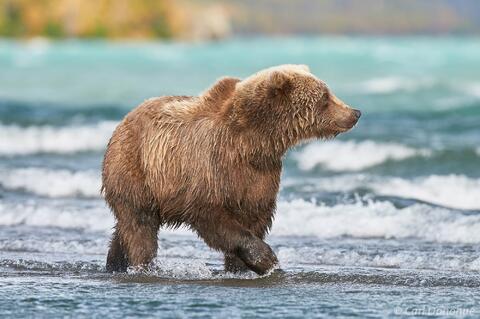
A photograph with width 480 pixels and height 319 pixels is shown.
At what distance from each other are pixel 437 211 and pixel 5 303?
6250 mm

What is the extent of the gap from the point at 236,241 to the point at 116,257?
137 centimetres

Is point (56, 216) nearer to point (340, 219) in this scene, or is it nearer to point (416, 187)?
point (340, 219)

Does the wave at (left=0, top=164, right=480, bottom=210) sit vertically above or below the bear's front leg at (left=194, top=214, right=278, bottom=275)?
above

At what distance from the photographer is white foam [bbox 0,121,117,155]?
865 inches

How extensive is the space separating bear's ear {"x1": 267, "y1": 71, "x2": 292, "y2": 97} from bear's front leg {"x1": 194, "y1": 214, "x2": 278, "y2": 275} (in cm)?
102

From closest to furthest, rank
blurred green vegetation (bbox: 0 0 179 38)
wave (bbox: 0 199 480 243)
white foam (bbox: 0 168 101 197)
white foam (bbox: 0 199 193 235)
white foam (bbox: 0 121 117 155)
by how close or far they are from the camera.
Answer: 1. wave (bbox: 0 199 480 243)
2. white foam (bbox: 0 199 193 235)
3. white foam (bbox: 0 168 101 197)
4. white foam (bbox: 0 121 117 155)
5. blurred green vegetation (bbox: 0 0 179 38)

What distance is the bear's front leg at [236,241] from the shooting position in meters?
9.00

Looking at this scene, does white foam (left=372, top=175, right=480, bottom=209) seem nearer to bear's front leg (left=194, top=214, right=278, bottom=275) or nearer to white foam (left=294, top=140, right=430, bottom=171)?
white foam (left=294, top=140, right=430, bottom=171)

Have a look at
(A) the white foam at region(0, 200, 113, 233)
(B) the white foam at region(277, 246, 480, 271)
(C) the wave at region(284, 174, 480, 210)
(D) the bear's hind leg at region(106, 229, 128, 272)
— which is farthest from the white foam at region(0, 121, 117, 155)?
(D) the bear's hind leg at region(106, 229, 128, 272)

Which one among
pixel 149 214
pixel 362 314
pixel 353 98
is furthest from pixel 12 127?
pixel 362 314

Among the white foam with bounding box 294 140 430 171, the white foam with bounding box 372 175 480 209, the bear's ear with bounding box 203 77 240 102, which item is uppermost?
the bear's ear with bounding box 203 77 240 102

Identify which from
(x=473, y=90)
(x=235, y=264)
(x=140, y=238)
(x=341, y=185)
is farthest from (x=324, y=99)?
(x=473, y=90)

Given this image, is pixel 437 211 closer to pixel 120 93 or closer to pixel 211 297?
pixel 211 297

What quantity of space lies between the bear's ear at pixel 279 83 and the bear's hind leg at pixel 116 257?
1863 millimetres
